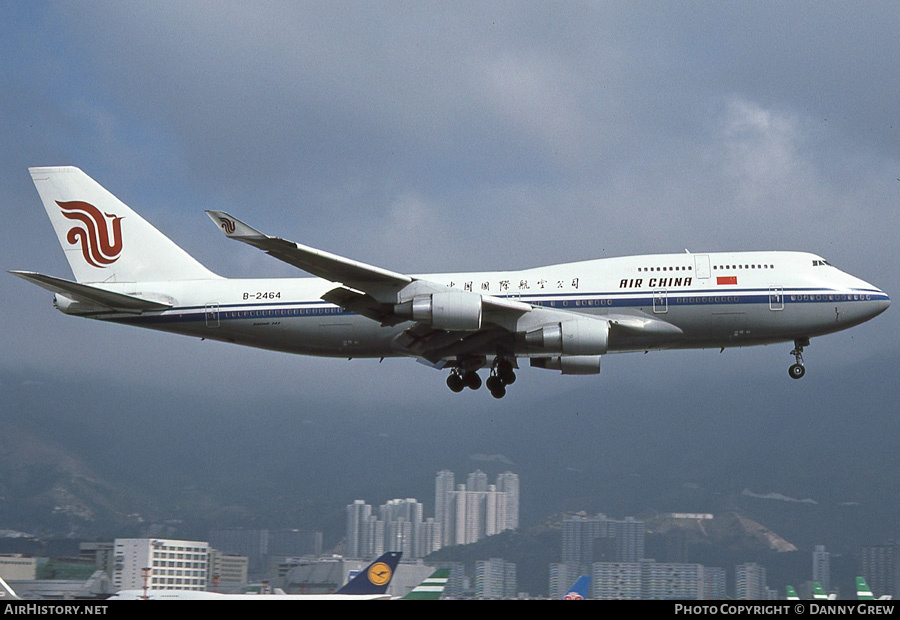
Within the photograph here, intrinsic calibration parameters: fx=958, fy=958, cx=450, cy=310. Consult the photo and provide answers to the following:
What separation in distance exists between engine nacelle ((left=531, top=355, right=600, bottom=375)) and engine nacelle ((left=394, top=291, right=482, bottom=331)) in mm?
6713

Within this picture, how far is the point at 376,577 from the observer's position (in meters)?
42.7

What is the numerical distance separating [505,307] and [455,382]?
6.27 meters

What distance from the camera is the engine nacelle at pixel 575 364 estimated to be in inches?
1491

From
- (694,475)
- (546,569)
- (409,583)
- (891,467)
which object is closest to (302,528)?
(546,569)

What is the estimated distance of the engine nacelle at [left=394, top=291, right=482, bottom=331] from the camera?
106 feet

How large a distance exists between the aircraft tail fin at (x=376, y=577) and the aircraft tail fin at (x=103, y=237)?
14.9 metres

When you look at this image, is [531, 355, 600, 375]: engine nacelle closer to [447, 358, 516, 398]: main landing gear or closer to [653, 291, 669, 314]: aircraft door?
[447, 358, 516, 398]: main landing gear

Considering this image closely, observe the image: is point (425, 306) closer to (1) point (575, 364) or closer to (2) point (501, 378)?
(2) point (501, 378)

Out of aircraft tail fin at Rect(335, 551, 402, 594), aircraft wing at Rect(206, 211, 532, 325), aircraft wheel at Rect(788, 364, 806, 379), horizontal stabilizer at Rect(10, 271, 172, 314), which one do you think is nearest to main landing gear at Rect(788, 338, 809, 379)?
aircraft wheel at Rect(788, 364, 806, 379)

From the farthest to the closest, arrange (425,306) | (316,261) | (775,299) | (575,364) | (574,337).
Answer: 1. (575,364)
2. (775,299)
3. (574,337)
4. (425,306)
5. (316,261)

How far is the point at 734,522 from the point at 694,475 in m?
25.6

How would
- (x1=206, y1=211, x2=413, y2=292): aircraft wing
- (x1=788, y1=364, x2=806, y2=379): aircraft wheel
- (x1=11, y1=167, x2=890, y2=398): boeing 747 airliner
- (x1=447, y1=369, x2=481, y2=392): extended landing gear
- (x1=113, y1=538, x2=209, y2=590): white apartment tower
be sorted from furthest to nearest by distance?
(x1=113, y1=538, x2=209, y2=590): white apartment tower
(x1=447, y1=369, x2=481, y2=392): extended landing gear
(x1=788, y1=364, x2=806, y2=379): aircraft wheel
(x1=11, y1=167, x2=890, y2=398): boeing 747 airliner
(x1=206, y1=211, x2=413, y2=292): aircraft wing

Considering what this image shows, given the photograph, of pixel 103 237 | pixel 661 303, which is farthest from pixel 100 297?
pixel 661 303
